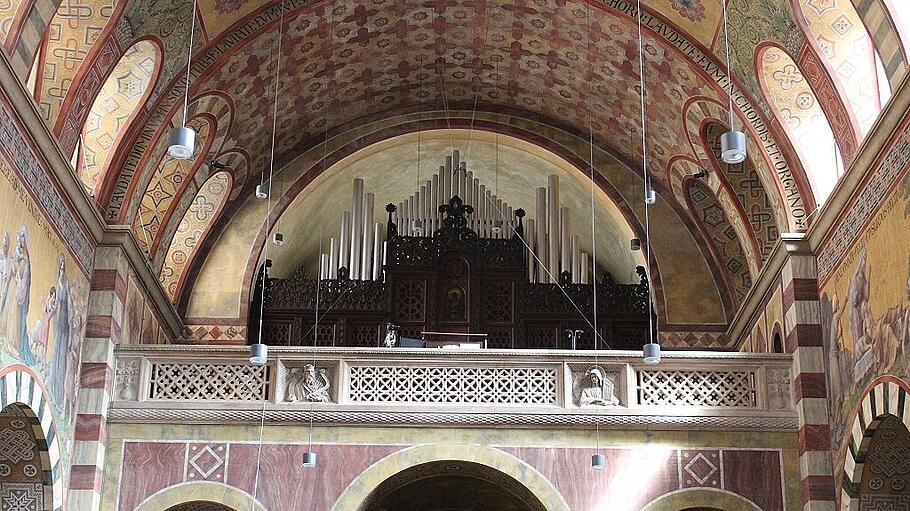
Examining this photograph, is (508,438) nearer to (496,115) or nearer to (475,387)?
(475,387)

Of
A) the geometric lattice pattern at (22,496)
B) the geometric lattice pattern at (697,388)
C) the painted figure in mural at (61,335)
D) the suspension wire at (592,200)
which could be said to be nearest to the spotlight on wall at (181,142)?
the painted figure in mural at (61,335)

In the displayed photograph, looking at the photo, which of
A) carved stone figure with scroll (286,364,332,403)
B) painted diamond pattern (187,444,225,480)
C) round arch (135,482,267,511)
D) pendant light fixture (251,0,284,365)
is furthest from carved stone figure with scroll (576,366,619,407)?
painted diamond pattern (187,444,225,480)

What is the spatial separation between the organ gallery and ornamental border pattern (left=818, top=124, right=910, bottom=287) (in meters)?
0.05

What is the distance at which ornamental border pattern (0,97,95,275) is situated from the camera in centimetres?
1196

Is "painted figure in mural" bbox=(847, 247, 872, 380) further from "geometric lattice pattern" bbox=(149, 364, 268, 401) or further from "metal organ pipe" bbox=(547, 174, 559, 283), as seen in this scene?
"geometric lattice pattern" bbox=(149, 364, 268, 401)

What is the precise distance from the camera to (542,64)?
18.6 m

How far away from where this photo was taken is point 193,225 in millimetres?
18984

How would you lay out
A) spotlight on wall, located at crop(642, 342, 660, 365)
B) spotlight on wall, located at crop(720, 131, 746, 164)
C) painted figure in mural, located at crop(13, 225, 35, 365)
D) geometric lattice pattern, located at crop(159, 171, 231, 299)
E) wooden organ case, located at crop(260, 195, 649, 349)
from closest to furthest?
spotlight on wall, located at crop(720, 131, 746, 164)
painted figure in mural, located at crop(13, 225, 35, 365)
spotlight on wall, located at crop(642, 342, 660, 365)
geometric lattice pattern, located at crop(159, 171, 231, 299)
wooden organ case, located at crop(260, 195, 649, 349)

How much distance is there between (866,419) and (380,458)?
564 centimetres

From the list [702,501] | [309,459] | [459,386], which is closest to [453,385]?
[459,386]

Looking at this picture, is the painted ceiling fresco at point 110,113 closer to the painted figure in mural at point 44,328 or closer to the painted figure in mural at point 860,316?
the painted figure in mural at point 44,328

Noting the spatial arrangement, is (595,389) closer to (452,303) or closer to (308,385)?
(308,385)

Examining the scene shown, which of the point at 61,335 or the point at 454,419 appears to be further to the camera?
the point at 454,419

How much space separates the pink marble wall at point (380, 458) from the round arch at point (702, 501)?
0.07 metres
